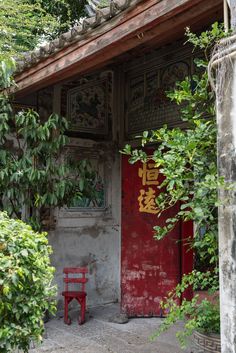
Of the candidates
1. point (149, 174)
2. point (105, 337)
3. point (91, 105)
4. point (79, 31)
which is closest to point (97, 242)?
point (149, 174)

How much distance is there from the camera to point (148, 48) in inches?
232

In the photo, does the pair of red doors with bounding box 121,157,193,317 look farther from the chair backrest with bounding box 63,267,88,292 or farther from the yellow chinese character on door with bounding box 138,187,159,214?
the chair backrest with bounding box 63,267,88,292

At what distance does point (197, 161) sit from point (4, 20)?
542 cm

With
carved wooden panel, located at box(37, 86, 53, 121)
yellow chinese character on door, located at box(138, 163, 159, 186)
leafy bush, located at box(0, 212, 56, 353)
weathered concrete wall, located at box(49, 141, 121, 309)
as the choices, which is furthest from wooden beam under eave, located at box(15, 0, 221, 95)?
weathered concrete wall, located at box(49, 141, 121, 309)

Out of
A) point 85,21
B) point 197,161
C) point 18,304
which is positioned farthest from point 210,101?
point 18,304

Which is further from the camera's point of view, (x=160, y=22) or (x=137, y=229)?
(x=137, y=229)

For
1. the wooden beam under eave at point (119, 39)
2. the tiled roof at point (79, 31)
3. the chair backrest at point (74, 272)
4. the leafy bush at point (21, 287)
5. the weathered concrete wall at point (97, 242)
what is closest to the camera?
the leafy bush at point (21, 287)

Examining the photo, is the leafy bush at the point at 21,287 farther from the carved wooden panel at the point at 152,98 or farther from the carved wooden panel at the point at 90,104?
the carved wooden panel at the point at 90,104

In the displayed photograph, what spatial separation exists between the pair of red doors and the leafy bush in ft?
10.4

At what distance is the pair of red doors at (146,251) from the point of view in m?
6.05

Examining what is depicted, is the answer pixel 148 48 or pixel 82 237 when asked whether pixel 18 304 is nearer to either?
pixel 82 237

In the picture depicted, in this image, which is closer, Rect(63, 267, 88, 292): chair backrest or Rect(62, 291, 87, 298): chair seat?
Rect(62, 291, 87, 298): chair seat

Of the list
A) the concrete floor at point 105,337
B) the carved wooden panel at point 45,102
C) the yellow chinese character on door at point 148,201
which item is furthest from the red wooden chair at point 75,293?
the carved wooden panel at point 45,102

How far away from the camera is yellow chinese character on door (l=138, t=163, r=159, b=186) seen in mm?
6098
